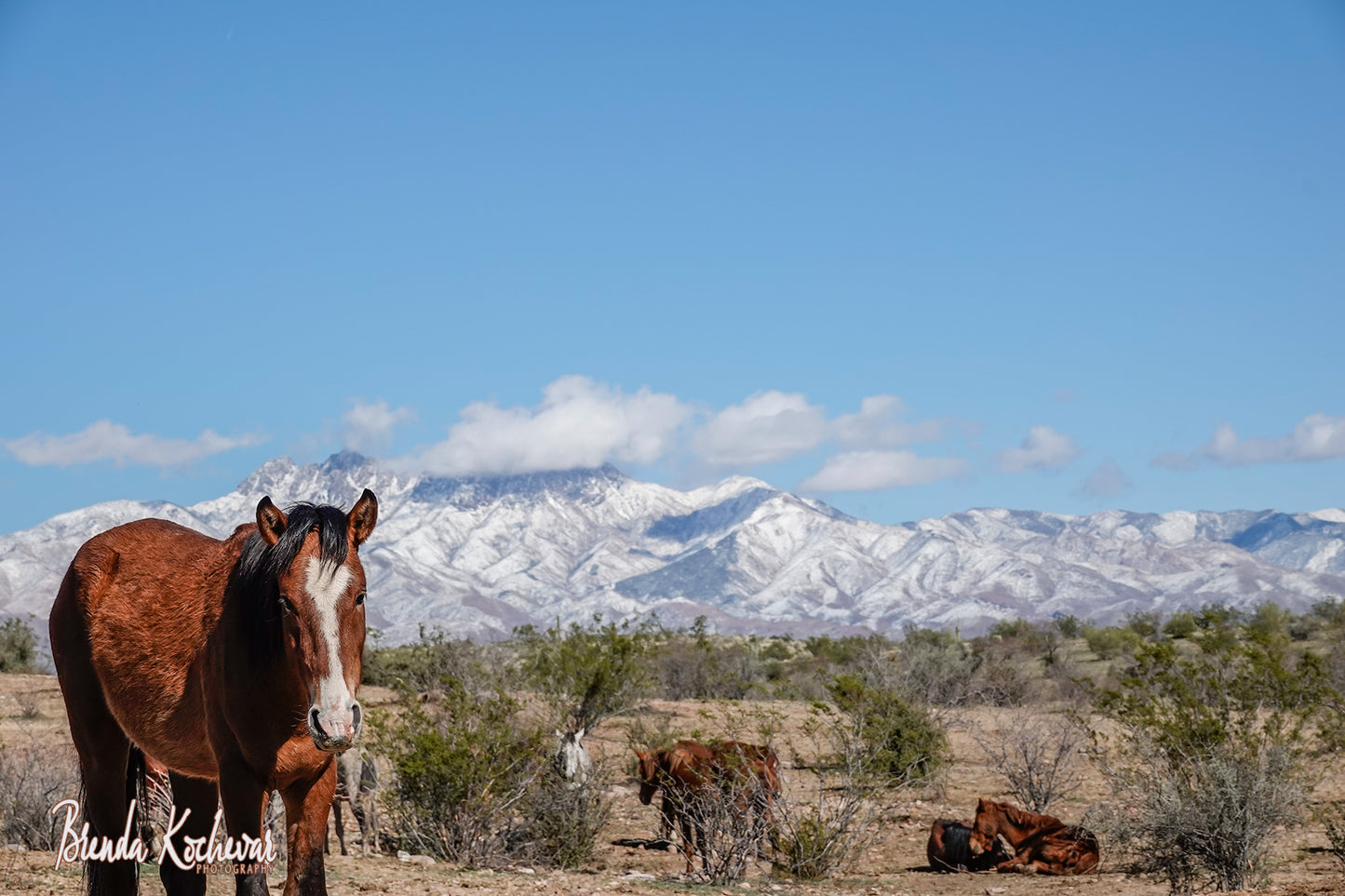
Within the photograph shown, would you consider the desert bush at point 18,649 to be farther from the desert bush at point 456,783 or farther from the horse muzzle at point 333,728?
the horse muzzle at point 333,728

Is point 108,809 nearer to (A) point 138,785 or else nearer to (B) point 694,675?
(A) point 138,785

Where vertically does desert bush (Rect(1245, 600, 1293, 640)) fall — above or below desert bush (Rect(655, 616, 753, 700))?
above

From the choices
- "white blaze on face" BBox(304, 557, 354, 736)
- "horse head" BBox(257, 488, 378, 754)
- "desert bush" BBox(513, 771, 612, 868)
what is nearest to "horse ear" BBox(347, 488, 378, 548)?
"horse head" BBox(257, 488, 378, 754)

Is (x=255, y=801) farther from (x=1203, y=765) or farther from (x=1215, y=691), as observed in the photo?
(x=1215, y=691)

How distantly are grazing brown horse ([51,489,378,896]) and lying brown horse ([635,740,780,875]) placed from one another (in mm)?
6893

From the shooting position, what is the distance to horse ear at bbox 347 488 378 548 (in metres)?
4.85

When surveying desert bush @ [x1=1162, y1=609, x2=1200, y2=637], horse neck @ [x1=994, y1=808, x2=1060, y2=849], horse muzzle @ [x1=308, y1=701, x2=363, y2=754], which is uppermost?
desert bush @ [x1=1162, y1=609, x2=1200, y2=637]

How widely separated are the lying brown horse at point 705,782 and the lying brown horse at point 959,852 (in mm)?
2374

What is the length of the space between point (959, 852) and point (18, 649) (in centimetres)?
3049

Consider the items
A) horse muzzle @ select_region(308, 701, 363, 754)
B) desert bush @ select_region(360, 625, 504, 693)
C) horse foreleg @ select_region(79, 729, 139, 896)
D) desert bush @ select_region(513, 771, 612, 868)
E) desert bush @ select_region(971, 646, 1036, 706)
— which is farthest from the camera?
desert bush @ select_region(971, 646, 1036, 706)

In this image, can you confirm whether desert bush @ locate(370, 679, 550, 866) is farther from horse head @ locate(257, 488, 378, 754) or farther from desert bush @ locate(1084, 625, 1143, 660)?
desert bush @ locate(1084, 625, 1143, 660)

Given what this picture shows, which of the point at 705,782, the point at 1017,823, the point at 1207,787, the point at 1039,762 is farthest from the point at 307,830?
the point at 1039,762

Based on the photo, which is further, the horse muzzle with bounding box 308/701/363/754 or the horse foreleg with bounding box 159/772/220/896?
the horse foreleg with bounding box 159/772/220/896

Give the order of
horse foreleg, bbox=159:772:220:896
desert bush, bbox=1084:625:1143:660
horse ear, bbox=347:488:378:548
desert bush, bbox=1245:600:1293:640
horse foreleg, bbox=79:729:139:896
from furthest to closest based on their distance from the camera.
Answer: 1. desert bush, bbox=1245:600:1293:640
2. desert bush, bbox=1084:625:1143:660
3. horse foreleg, bbox=79:729:139:896
4. horse foreleg, bbox=159:772:220:896
5. horse ear, bbox=347:488:378:548
